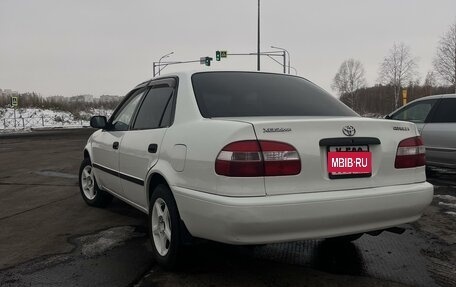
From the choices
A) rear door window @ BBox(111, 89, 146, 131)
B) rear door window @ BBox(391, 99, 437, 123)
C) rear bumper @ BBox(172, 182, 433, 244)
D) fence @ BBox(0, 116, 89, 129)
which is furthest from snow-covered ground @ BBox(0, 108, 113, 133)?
rear bumper @ BBox(172, 182, 433, 244)

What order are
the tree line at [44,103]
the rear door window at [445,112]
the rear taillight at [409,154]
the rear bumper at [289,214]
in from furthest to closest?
the tree line at [44,103] < the rear door window at [445,112] < the rear taillight at [409,154] < the rear bumper at [289,214]

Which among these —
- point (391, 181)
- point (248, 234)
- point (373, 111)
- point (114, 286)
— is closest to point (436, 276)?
point (391, 181)

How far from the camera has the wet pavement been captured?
3.45 metres

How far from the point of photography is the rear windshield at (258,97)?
370 centimetres

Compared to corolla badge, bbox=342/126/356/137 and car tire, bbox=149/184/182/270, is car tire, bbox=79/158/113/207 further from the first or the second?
corolla badge, bbox=342/126/356/137

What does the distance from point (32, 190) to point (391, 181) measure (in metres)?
5.75

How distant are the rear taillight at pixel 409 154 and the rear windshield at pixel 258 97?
64 centimetres

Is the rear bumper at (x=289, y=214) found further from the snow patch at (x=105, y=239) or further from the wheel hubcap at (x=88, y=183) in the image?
the wheel hubcap at (x=88, y=183)

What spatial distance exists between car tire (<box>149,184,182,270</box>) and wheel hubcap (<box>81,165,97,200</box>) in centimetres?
233

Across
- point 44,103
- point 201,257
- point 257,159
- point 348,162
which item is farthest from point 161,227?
point 44,103

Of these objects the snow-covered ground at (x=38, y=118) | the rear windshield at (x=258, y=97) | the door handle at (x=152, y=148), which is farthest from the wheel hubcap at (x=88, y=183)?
the snow-covered ground at (x=38, y=118)

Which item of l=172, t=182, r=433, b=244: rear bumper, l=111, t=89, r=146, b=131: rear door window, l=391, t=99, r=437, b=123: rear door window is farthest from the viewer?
l=391, t=99, r=437, b=123: rear door window

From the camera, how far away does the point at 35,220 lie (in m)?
A: 5.32

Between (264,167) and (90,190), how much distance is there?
146 inches
